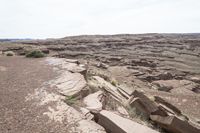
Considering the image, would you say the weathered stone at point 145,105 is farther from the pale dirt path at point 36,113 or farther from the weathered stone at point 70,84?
the pale dirt path at point 36,113

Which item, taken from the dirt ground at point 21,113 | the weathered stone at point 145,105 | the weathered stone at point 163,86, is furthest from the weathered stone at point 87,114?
the weathered stone at point 163,86

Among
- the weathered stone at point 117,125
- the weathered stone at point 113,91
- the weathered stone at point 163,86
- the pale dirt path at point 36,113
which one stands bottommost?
the weathered stone at point 163,86

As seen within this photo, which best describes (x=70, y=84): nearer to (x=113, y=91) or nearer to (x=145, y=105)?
(x=113, y=91)

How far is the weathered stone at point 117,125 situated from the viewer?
4762mm

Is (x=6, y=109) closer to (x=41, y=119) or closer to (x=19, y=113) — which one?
(x=19, y=113)

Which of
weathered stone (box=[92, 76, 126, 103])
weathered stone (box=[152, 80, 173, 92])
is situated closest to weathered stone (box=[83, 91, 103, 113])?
weathered stone (box=[92, 76, 126, 103])

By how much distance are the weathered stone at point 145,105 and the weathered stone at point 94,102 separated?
1600 mm

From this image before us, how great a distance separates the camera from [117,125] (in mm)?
4824

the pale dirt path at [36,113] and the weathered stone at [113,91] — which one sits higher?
the pale dirt path at [36,113]

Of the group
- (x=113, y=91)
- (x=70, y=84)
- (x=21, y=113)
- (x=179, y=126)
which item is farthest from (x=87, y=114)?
(x=113, y=91)

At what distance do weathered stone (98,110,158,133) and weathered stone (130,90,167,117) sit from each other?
2337 mm

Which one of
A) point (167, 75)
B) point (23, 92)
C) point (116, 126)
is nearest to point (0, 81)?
point (23, 92)

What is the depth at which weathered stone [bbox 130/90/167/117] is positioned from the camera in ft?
23.7

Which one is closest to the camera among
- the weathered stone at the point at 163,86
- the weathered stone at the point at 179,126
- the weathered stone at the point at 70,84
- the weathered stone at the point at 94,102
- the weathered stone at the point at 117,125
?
the weathered stone at the point at 117,125
